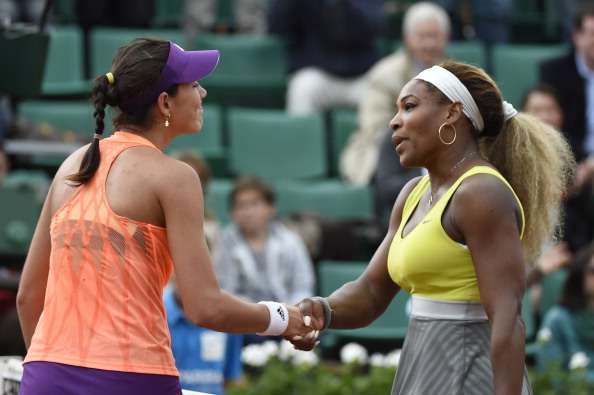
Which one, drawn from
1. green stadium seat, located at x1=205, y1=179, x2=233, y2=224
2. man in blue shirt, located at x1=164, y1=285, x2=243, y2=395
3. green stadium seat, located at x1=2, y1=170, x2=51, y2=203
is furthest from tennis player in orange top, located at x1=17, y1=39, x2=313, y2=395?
green stadium seat, located at x1=205, y1=179, x2=233, y2=224

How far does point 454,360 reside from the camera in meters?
4.18

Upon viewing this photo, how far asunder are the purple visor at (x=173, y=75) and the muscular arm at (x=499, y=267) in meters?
0.84

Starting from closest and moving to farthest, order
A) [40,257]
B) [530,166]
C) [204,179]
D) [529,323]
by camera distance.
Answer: [40,257]
[530,166]
[204,179]
[529,323]

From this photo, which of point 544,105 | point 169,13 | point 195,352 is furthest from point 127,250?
point 169,13

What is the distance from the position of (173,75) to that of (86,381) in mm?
879

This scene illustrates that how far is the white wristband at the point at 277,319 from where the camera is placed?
434 centimetres

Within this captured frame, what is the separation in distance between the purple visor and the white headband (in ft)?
2.23

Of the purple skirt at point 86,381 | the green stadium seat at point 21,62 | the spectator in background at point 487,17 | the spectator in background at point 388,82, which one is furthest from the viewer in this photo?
the spectator in background at point 487,17

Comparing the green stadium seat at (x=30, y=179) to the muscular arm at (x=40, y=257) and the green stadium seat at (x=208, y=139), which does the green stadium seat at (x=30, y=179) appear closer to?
the green stadium seat at (x=208, y=139)

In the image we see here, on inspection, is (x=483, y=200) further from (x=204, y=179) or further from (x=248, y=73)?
(x=248, y=73)

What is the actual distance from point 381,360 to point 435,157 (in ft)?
10.2

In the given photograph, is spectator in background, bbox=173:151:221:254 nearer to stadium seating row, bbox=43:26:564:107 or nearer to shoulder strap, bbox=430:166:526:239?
stadium seating row, bbox=43:26:564:107

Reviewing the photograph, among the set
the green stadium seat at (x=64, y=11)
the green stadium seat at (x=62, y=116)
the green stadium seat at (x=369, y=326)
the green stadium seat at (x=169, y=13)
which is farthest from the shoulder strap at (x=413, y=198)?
the green stadium seat at (x=169, y=13)

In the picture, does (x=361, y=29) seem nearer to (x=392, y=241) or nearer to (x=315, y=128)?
(x=315, y=128)
